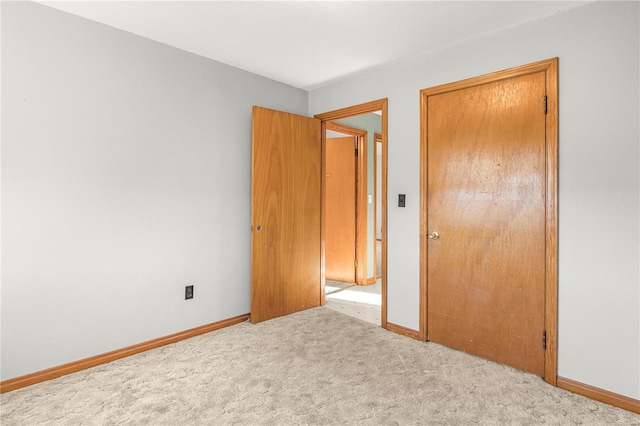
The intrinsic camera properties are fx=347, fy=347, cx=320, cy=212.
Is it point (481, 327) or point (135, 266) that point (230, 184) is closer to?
point (135, 266)

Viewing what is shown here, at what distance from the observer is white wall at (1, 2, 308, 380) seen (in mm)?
2031

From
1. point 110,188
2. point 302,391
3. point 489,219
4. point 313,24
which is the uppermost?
point 313,24

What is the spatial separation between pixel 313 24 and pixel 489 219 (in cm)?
177

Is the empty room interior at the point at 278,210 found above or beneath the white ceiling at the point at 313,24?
beneath

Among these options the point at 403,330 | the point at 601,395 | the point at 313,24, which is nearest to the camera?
the point at 601,395

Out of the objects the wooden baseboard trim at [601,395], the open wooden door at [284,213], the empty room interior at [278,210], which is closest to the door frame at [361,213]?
→ the open wooden door at [284,213]

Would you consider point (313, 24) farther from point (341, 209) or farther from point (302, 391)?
point (341, 209)

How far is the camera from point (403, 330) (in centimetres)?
288

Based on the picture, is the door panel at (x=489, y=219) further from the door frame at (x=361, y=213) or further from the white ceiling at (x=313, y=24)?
the door frame at (x=361, y=213)

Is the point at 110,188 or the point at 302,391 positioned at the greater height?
the point at 110,188

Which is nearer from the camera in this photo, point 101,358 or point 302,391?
point 302,391

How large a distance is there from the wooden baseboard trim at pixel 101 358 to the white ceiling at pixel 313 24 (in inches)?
87.5

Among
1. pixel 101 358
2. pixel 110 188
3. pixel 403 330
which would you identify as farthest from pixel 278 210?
pixel 101 358

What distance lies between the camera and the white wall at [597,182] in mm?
1860
